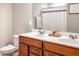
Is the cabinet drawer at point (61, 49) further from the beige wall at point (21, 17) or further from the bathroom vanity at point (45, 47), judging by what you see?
the beige wall at point (21, 17)

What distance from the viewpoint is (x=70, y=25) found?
2.30m

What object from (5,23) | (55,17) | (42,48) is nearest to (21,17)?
(5,23)

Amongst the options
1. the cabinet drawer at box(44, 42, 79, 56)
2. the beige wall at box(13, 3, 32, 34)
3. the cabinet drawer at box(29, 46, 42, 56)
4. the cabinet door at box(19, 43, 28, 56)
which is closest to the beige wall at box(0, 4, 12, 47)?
the beige wall at box(13, 3, 32, 34)

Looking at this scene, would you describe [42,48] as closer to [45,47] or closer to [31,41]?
[45,47]

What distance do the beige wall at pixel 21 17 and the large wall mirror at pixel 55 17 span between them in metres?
0.19

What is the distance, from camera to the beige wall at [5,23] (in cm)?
327

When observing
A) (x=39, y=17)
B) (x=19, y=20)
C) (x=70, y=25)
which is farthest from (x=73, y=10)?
(x=19, y=20)

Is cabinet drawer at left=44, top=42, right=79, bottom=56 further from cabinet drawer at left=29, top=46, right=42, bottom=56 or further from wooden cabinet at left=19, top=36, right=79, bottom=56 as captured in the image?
cabinet drawer at left=29, top=46, right=42, bottom=56

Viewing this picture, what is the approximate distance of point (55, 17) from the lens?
8.46 feet

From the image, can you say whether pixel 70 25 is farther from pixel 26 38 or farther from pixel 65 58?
pixel 65 58

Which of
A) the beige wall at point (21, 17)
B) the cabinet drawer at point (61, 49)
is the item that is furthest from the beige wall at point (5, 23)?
the cabinet drawer at point (61, 49)

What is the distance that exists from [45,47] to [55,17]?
776 millimetres

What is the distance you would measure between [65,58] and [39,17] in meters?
2.35

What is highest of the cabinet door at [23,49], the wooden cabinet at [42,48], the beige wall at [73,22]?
the beige wall at [73,22]
